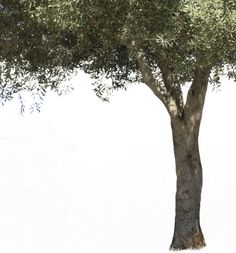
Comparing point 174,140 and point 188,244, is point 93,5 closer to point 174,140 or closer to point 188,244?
point 174,140

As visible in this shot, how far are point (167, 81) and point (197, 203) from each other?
5.13 meters

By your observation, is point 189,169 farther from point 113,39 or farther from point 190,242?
point 113,39

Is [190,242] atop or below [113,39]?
below

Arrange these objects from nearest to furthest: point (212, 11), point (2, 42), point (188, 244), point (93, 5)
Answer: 1. point (212, 11)
2. point (93, 5)
3. point (188, 244)
4. point (2, 42)

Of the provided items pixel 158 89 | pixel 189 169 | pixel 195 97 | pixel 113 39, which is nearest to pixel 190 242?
pixel 189 169

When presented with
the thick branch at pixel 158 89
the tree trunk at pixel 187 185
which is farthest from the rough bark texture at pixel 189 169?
the thick branch at pixel 158 89

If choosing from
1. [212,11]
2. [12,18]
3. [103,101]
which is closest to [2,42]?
[12,18]

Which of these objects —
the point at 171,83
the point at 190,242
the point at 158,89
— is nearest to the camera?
the point at 190,242

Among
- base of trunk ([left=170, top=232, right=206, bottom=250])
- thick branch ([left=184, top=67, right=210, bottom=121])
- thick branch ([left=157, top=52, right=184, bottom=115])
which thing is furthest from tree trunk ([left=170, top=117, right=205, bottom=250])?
thick branch ([left=157, top=52, right=184, bottom=115])

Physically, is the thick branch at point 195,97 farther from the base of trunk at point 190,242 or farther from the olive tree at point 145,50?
the base of trunk at point 190,242

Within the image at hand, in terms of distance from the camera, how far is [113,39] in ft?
78.5

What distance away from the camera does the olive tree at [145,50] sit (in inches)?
792

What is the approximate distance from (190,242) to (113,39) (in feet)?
27.9

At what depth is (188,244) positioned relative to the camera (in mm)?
23750
